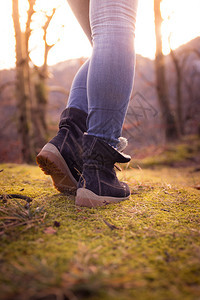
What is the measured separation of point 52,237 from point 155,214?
48 cm

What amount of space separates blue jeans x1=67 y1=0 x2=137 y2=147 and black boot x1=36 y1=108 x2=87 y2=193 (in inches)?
8.5

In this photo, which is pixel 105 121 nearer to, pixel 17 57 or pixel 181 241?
pixel 181 241

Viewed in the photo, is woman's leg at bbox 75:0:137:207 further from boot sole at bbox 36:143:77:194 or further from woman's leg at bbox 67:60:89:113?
woman's leg at bbox 67:60:89:113

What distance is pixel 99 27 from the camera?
3.35 feet

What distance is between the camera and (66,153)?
1192 mm

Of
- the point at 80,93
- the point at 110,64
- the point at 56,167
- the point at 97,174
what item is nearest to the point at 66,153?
the point at 56,167

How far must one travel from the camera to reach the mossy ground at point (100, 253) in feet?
1.45

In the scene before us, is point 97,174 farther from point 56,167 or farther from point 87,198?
point 56,167

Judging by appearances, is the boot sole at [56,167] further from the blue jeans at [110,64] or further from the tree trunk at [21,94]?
the tree trunk at [21,94]

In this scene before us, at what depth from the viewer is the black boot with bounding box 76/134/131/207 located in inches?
40.7

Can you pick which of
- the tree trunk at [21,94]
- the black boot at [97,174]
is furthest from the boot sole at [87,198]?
the tree trunk at [21,94]

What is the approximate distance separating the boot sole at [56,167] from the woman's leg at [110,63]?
25 centimetres

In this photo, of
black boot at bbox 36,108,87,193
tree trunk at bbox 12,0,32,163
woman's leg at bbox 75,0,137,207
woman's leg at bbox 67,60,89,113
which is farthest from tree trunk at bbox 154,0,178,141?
woman's leg at bbox 75,0,137,207

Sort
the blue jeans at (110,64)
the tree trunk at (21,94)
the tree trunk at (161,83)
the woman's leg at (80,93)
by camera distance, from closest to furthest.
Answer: the blue jeans at (110,64), the woman's leg at (80,93), the tree trunk at (21,94), the tree trunk at (161,83)
